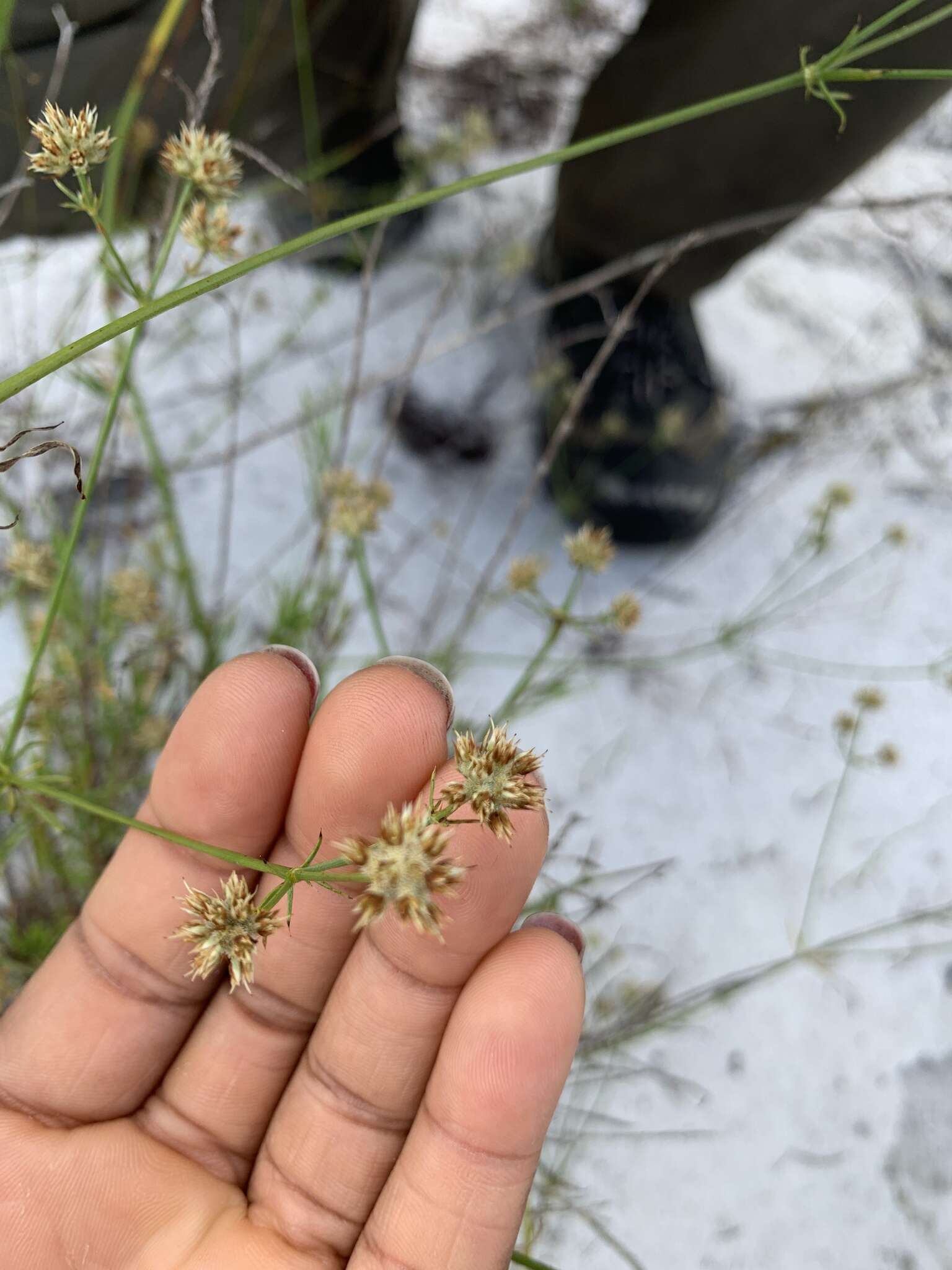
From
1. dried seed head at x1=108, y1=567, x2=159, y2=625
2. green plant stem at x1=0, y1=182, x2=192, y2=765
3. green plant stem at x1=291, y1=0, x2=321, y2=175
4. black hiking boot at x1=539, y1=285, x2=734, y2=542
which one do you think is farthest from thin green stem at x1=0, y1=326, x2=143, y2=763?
black hiking boot at x1=539, y1=285, x2=734, y2=542

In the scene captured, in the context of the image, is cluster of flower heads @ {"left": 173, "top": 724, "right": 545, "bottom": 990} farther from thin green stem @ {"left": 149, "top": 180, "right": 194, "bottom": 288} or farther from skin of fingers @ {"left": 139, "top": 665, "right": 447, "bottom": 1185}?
thin green stem @ {"left": 149, "top": 180, "right": 194, "bottom": 288}

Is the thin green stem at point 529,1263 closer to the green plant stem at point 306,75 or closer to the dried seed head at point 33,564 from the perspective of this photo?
the dried seed head at point 33,564

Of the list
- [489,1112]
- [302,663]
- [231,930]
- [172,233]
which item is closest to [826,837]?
[489,1112]

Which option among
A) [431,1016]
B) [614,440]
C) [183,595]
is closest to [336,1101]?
[431,1016]

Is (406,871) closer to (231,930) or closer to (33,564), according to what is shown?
(231,930)

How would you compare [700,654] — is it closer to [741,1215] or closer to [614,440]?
[614,440]
